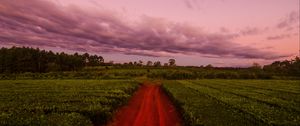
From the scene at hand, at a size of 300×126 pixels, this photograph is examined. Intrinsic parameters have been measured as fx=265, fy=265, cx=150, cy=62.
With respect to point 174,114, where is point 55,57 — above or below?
above

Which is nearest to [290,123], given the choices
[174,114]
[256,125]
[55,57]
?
[256,125]

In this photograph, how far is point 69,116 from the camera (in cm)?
1758

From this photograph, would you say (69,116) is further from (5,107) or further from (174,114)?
(174,114)

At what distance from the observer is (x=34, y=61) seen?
13325 centimetres

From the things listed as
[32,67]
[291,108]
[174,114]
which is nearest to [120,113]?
[174,114]

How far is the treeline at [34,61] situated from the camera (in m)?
125

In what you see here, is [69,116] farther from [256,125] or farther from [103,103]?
[256,125]

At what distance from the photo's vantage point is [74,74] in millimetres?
95625

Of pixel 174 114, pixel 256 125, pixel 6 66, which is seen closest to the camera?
pixel 256 125

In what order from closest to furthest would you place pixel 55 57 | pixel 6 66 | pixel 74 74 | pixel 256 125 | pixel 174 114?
pixel 256 125
pixel 174 114
pixel 74 74
pixel 6 66
pixel 55 57

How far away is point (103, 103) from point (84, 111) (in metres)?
4.90

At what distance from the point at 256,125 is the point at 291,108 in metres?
9.69

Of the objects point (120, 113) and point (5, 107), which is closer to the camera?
point (5, 107)

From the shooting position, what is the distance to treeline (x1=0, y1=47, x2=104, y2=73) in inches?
4906
